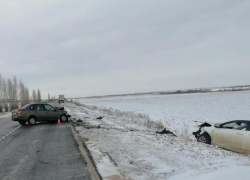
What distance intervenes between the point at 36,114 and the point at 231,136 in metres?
16.6

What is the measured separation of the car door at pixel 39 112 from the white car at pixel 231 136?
1470cm

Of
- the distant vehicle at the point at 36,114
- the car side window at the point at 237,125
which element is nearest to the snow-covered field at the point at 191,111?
the car side window at the point at 237,125

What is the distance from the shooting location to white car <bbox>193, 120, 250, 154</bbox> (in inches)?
405

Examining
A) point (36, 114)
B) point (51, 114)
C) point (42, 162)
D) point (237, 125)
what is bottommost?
point (42, 162)

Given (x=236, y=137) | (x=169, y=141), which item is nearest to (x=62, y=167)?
(x=169, y=141)

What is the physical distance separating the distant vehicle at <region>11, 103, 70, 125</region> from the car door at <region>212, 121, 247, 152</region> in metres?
15.3

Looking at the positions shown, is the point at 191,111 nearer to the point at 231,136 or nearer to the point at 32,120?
the point at 32,120

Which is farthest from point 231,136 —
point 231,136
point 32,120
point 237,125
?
point 32,120

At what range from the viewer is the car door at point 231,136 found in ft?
34.6

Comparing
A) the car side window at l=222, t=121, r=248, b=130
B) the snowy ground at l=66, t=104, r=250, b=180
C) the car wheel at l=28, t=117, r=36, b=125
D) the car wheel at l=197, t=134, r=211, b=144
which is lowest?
the car wheel at l=197, t=134, r=211, b=144

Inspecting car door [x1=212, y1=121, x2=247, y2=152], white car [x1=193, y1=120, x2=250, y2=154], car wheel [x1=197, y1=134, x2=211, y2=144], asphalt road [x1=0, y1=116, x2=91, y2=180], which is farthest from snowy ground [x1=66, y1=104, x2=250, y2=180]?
car wheel [x1=197, y1=134, x2=211, y2=144]

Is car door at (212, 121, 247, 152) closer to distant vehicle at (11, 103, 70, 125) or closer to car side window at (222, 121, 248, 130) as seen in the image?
car side window at (222, 121, 248, 130)

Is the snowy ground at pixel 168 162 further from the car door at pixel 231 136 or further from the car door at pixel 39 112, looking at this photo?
the car door at pixel 39 112

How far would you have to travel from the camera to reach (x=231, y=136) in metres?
11.0
